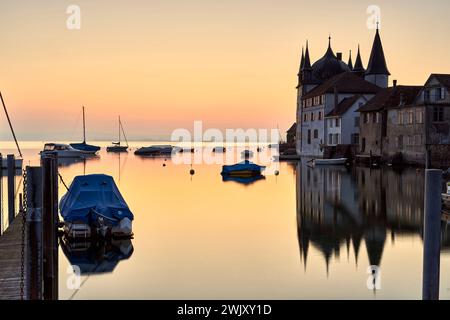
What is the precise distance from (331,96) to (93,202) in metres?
63.6

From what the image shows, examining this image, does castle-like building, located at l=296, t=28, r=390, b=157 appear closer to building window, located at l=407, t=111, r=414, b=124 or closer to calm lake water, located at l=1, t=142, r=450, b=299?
building window, located at l=407, t=111, r=414, b=124

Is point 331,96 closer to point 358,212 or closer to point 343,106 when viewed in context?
point 343,106

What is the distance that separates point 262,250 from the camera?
66.1 feet

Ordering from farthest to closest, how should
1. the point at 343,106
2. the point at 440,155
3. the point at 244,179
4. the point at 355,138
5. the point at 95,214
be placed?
1. the point at 343,106
2. the point at 355,138
3. the point at 440,155
4. the point at 244,179
5. the point at 95,214

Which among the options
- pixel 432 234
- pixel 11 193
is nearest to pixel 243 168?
pixel 11 193

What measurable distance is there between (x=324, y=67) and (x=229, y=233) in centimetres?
7596

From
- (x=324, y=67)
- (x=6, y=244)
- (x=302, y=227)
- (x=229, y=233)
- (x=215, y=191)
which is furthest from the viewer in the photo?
(x=324, y=67)

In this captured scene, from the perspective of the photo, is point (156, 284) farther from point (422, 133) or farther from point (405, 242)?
point (422, 133)

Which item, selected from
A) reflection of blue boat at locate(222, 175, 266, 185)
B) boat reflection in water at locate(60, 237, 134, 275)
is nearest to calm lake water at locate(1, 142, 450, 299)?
boat reflection in water at locate(60, 237, 134, 275)

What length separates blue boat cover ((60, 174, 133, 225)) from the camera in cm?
2031

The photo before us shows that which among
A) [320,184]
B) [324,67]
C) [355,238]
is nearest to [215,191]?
[320,184]

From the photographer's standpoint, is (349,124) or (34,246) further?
(349,124)

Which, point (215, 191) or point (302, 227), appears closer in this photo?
point (302, 227)
